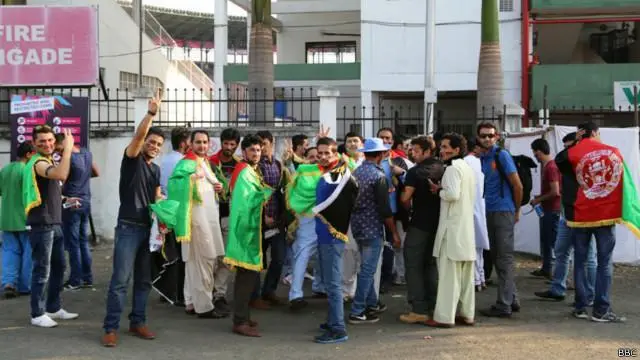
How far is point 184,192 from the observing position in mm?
6559

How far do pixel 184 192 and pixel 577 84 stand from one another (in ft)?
59.3

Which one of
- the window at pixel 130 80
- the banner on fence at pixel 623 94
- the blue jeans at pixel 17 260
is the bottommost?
the blue jeans at pixel 17 260

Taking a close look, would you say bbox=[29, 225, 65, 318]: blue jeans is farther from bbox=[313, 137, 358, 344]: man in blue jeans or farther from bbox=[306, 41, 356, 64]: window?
bbox=[306, 41, 356, 64]: window

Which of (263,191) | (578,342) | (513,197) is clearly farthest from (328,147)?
(578,342)

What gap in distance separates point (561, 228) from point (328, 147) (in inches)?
122

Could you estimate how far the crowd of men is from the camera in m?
6.04

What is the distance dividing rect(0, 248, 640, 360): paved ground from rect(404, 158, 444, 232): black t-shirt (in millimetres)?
995

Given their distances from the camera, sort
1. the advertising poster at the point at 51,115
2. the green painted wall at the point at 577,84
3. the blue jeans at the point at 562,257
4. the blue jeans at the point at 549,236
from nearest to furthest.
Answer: the blue jeans at the point at 562,257
the blue jeans at the point at 549,236
the advertising poster at the point at 51,115
the green painted wall at the point at 577,84

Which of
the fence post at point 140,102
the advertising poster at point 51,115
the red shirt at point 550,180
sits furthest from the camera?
the fence post at point 140,102

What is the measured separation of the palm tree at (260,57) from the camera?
51.5 ft

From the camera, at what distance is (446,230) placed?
6352mm

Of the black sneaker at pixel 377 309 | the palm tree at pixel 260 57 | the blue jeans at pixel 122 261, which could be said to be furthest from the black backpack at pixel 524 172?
the palm tree at pixel 260 57

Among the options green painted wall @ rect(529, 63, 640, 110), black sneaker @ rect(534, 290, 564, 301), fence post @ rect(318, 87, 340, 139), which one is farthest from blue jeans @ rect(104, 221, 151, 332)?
green painted wall @ rect(529, 63, 640, 110)

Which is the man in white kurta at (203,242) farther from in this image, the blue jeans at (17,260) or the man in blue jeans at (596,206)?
the man in blue jeans at (596,206)
